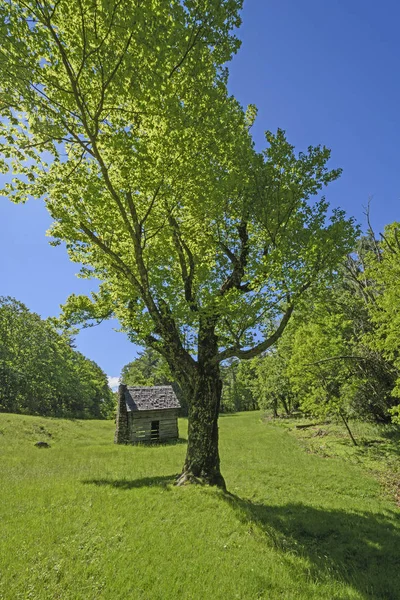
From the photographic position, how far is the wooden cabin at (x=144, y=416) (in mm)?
31531

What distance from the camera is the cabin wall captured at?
31612 millimetres

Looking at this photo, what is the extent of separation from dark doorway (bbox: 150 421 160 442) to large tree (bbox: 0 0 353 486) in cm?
2175

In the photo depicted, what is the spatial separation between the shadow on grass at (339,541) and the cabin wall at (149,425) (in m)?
23.1

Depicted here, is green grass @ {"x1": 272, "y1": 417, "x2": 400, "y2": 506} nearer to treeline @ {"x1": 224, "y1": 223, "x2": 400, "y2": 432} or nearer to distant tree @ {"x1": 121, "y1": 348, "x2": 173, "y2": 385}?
treeline @ {"x1": 224, "y1": 223, "x2": 400, "y2": 432}

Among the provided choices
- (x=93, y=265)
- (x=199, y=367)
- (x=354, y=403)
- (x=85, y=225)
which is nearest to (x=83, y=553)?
(x=199, y=367)

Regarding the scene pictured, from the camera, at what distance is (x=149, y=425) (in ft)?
107

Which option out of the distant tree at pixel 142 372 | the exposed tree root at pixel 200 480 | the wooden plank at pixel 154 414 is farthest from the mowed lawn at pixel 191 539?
the distant tree at pixel 142 372

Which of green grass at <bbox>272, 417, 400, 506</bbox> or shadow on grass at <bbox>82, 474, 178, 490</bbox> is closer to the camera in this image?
shadow on grass at <bbox>82, 474, 178, 490</bbox>

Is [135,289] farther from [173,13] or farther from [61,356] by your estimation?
[61,356]

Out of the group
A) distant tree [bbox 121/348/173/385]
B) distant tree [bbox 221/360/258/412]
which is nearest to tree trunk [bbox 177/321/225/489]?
distant tree [bbox 121/348/173/385]

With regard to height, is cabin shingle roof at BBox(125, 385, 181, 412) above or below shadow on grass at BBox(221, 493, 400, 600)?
above

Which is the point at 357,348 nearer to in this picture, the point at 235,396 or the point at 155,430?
the point at 155,430

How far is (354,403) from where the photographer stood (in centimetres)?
2939

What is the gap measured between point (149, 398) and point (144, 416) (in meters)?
2.25
